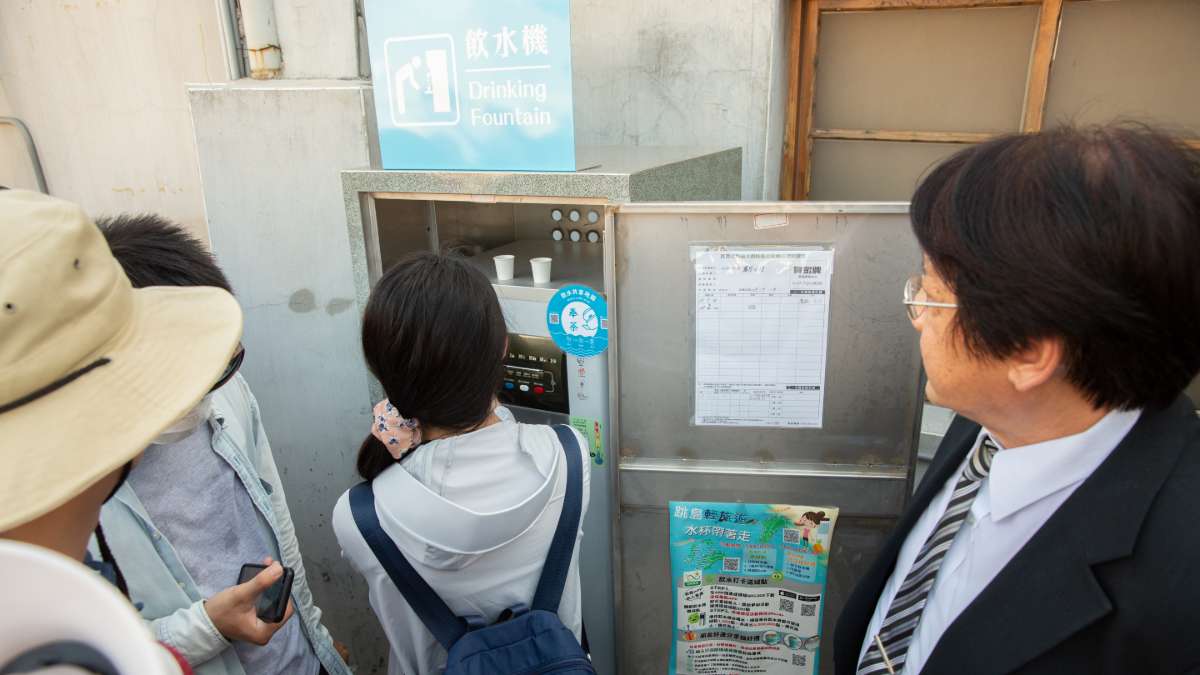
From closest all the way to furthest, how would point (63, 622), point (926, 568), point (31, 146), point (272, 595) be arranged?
point (63, 622) → point (926, 568) → point (272, 595) → point (31, 146)

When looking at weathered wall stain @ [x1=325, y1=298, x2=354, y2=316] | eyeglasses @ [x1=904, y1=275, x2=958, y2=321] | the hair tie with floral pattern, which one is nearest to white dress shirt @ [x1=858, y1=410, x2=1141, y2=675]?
eyeglasses @ [x1=904, y1=275, x2=958, y2=321]

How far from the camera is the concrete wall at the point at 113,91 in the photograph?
354cm

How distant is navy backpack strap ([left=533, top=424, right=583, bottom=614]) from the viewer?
1.43m

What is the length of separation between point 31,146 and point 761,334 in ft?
14.4

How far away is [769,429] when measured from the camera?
1.90 m

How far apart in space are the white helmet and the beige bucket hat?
0.54 ft

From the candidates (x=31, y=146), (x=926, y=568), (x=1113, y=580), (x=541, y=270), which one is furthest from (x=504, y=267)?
(x=31, y=146)

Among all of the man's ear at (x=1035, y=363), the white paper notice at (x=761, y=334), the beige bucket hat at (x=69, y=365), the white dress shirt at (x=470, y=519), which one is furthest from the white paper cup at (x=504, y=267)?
the man's ear at (x=1035, y=363)

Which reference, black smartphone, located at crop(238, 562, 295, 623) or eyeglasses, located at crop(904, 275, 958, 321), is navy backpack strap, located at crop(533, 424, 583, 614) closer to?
black smartphone, located at crop(238, 562, 295, 623)

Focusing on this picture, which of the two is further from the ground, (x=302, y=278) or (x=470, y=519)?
(x=302, y=278)

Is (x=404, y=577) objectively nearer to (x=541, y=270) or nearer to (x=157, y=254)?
(x=157, y=254)

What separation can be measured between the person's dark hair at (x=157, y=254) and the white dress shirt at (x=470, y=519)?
574 millimetres

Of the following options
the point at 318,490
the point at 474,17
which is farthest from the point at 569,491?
the point at 318,490

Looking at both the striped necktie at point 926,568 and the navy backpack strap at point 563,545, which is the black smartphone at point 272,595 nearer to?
the navy backpack strap at point 563,545
